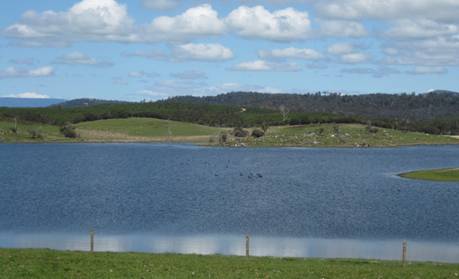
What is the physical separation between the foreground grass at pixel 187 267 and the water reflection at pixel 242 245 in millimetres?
6880

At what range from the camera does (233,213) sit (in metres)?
71.2

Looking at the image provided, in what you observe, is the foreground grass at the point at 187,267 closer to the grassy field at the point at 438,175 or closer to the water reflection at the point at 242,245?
the water reflection at the point at 242,245

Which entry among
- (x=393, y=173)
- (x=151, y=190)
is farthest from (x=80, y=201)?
(x=393, y=173)

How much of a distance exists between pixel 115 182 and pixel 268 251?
6265cm

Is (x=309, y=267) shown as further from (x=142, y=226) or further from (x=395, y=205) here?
(x=395, y=205)

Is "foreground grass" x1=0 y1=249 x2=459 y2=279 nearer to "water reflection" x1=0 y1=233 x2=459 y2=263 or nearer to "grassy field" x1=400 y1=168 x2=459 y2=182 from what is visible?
"water reflection" x1=0 y1=233 x2=459 y2=263

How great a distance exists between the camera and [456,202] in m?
79.2

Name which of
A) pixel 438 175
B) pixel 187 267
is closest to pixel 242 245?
pixel 187 267

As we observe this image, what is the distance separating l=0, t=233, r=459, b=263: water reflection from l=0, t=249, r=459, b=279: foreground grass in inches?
271

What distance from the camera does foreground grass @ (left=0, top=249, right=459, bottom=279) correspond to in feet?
105

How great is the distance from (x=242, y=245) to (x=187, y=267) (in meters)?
16.9

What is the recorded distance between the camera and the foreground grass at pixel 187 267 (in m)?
31.9

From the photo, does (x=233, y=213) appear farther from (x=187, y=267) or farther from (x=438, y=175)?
(x=438, y=175)

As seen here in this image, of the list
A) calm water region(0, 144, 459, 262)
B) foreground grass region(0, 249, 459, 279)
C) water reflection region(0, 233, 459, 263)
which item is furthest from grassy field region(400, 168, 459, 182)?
foreground grass region(0, 249, 459, 279)
